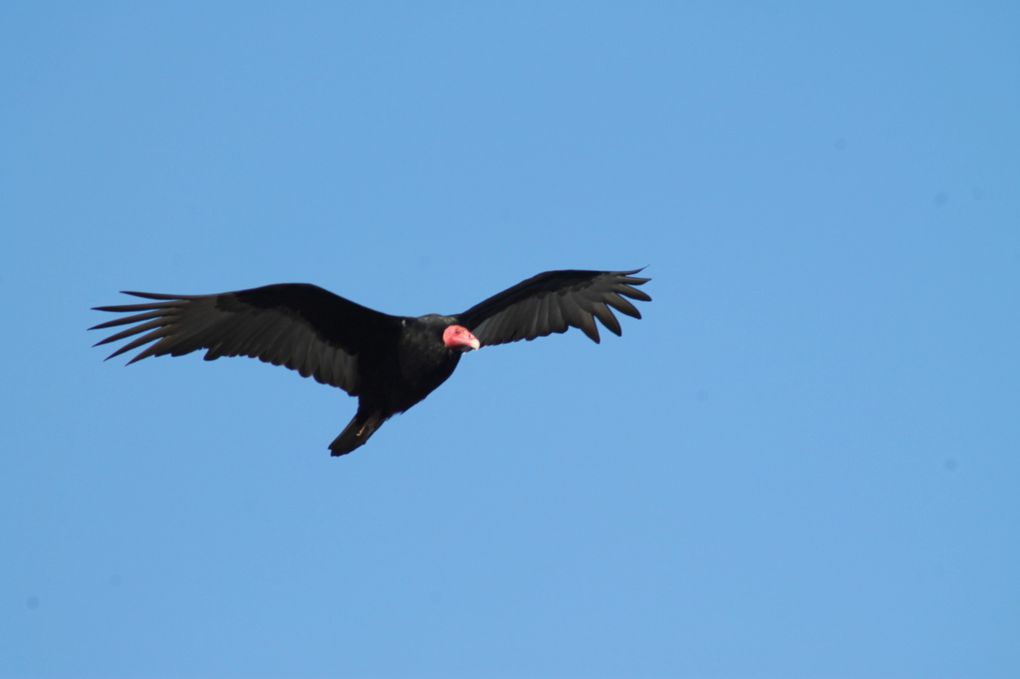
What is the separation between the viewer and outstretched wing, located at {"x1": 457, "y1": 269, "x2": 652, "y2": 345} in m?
12.4

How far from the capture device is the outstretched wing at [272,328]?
1067 centimetres

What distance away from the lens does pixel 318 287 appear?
36.1 feet

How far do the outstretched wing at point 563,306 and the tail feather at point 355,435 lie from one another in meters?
1.57

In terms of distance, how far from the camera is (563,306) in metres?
12.5

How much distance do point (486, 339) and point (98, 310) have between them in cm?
368

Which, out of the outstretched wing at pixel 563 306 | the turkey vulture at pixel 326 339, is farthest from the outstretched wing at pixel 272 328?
the outstretched wing at pixel 563 306

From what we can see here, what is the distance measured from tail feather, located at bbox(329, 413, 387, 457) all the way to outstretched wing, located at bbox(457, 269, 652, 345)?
62.0 inches

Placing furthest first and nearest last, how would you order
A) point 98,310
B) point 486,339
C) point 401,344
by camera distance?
point 486,339 < point 401,344 < point 98,310

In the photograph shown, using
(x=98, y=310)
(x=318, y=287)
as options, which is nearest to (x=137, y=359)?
(x=98, y=310)

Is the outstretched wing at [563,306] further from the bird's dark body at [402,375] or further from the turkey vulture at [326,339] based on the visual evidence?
the bird's dark body at [402,375]

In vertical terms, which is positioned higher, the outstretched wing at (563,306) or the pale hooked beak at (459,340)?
the outstretched wing at (563,306)

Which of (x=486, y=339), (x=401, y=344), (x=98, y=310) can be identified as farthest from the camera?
(x=486, y=339)

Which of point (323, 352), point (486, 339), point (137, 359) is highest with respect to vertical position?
point (486, 339)

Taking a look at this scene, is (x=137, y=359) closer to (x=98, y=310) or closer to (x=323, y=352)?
(x=98, y=310)
